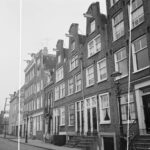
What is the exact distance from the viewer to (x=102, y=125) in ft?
62.1

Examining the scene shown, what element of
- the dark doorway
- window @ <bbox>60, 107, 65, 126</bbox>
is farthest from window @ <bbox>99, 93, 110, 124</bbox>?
window @ <bbox>60, 107, 65, 126</bbox>

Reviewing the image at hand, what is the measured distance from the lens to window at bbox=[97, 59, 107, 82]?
772 inches

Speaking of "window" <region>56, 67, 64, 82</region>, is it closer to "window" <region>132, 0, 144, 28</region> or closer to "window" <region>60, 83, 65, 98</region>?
"window" <region>60, 83, 65, 98</region>

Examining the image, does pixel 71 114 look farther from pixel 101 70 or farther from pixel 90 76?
pixel 101 70

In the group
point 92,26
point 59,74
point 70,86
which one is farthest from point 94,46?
point 59,74

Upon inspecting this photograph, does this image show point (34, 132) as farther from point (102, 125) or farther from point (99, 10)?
point (99, 10)

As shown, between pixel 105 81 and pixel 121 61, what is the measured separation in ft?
8.53

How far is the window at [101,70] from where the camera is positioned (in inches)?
772

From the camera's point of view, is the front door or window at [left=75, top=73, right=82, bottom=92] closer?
the front door

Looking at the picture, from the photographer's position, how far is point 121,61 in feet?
57.1

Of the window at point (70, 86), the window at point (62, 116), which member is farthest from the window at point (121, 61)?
the window at point (62, 116)

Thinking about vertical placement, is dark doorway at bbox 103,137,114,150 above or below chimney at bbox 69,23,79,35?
below

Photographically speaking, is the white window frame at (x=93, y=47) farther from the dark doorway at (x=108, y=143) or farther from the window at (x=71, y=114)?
the dark doorway at (x=108, y=143)

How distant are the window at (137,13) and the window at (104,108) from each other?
6360mm
